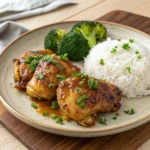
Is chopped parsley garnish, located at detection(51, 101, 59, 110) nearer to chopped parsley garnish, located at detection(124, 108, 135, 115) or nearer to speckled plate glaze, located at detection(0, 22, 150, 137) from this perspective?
speckled plate glaze, located at detection(0, 22, 150, 137)

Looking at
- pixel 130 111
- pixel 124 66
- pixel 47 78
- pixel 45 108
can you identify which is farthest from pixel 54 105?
pixel 124 66

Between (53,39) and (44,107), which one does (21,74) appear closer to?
(44,107)

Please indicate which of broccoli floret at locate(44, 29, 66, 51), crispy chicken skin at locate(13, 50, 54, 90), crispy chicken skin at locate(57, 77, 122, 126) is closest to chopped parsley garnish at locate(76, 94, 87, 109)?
crispy chicken skin at locate(57, 77, 122, 126)

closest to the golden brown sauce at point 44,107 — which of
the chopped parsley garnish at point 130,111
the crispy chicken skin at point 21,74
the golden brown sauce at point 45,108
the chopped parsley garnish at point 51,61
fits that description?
the golden brown sauce at point 45,108

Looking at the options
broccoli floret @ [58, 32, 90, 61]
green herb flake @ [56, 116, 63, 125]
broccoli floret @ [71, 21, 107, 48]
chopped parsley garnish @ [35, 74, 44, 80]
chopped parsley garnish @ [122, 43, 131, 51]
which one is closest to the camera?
green herb flake @ [56, 116, 63, 125]

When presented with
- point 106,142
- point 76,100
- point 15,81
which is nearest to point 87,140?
point 106,142

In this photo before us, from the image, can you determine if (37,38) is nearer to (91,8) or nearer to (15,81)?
(15,81)

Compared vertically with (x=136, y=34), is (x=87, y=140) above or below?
below
